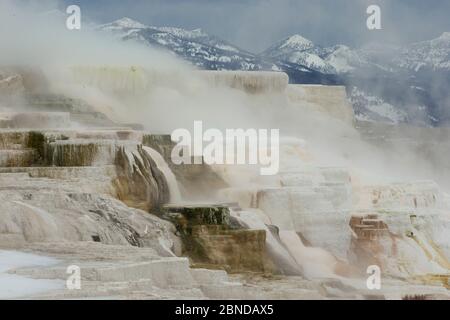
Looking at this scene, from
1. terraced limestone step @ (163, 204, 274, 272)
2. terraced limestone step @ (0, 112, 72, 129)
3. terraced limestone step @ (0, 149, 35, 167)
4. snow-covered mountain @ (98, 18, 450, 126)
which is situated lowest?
terraced limestone step @ (163, 204, 274, 272)

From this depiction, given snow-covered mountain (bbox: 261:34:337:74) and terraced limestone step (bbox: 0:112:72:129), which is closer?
terraced limestone step (bbox: 0:112:72:129)

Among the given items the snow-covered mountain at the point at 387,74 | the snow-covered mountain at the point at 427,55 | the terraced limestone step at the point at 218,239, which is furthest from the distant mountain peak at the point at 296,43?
the terraced limestone step at the point at 218,239

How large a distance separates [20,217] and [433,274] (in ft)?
25.6

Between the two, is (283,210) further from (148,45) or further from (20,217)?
(148,45)

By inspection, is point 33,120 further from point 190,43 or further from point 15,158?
point 190,43

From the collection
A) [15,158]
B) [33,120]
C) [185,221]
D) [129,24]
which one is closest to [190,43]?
[129,24]

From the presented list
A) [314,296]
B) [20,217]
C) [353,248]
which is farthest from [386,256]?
[20,217]

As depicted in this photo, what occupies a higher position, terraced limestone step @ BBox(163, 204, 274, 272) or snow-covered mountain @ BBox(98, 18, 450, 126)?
snow-covered mountain @ BBox(98, 18, 450, 126)

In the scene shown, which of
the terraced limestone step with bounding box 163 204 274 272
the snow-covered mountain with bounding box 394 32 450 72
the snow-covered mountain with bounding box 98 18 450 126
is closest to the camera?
the terraced limestone step with bounding box 163 204 274 272

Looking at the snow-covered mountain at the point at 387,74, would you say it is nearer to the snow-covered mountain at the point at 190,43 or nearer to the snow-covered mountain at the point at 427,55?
the snow-covered mountain at the point at 427,55

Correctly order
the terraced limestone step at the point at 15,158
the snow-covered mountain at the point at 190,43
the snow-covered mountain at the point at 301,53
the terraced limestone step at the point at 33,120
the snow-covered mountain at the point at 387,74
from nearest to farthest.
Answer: the terraced limestone step at the point at 15,158
the terraced limestone step at the point at 33,120
the snow-covered mountain at the point at 190,43
the snow-covered mountain at the point at 301,53
the snow-covered mountain at the point at 387,74

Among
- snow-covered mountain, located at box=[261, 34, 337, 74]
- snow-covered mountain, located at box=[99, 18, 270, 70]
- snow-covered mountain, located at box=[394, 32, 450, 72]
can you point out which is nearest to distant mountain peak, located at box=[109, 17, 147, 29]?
snow-covered mountain, located at box=[99, 18, 270, 70]

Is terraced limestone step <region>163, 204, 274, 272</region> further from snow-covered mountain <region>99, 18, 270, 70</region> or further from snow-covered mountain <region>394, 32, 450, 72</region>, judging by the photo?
snow-covered mountain <region>394, 32, 450, 72</region>

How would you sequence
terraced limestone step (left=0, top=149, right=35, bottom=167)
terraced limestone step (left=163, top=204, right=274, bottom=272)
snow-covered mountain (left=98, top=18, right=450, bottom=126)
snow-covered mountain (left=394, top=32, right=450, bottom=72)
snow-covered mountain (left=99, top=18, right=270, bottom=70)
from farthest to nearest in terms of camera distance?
snow-covered mountain (left=394, top=32, right=450, bottom=72) < snow-covered mountain (left=98, top=18, right=450, bottom=126) < snow-covered mountain (left=99, top=18, right=270, bottom=70) < terraced limestone step (left=0, top=149, right=35, bottom=167) < terraced limestone step (left=163, top=204, right=274, bottom=272)
